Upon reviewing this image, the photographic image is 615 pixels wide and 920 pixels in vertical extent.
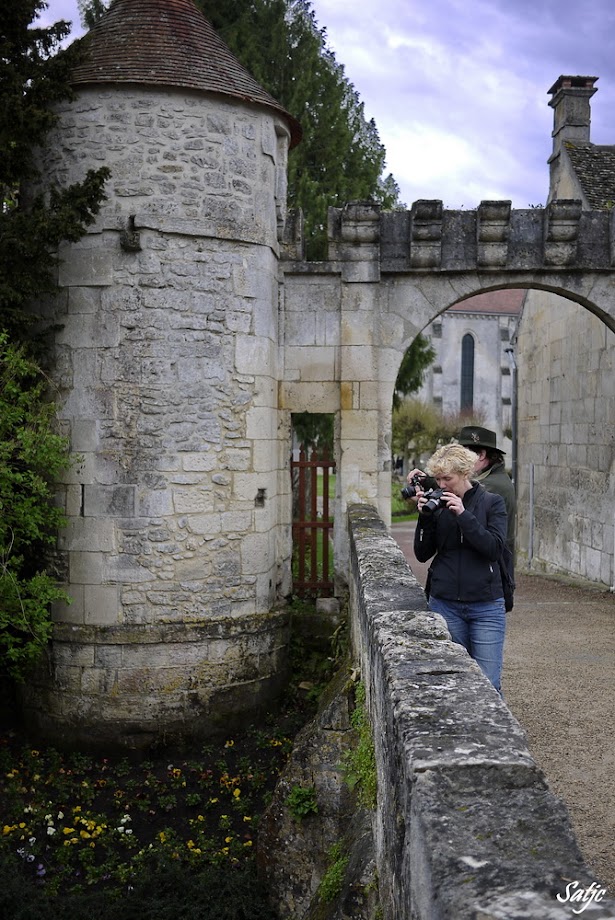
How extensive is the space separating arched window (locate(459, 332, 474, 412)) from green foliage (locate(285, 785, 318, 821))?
37548 millimetres

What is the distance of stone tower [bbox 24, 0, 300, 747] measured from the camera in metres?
7.15

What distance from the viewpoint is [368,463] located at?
27.2 feet

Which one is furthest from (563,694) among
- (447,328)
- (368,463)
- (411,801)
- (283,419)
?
(447,328)

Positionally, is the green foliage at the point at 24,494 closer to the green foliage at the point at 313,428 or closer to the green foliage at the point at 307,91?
the green foliage at the point at 313,428

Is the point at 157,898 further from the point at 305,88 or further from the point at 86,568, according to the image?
the point at 305,88

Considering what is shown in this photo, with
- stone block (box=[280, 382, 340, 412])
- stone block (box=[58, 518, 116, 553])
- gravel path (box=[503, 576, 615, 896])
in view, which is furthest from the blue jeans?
stone block (box=[280, 382, 340, 412])

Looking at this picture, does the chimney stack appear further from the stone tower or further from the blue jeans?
the blue jeans

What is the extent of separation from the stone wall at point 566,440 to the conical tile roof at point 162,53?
5.37 meters

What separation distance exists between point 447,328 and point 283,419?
120ft

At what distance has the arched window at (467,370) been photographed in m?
42.9

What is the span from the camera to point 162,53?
292 inches

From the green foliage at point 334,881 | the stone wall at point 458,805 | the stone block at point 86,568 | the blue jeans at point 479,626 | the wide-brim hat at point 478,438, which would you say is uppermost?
the wide-brim hat at point 478,438

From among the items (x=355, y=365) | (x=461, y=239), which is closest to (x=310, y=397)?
(x=355, y=365)

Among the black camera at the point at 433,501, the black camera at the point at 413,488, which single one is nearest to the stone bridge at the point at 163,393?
the black camera at the point at 413,488
